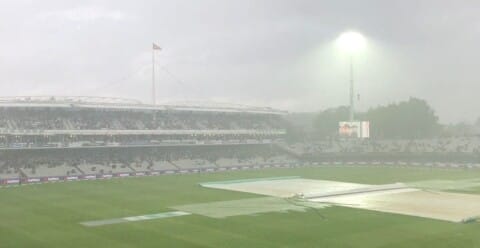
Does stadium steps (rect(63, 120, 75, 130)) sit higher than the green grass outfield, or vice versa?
stadium steps (rect(63, 120, 75, 130))

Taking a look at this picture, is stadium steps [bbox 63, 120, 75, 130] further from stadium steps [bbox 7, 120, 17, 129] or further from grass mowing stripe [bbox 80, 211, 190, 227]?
grass mowing stripe [bbox 80, 211, 190, 227]

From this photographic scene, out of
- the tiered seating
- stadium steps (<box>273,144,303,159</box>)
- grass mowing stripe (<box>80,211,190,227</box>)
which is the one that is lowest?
grass mowing stripe (<box>80,211,190,227</box>)

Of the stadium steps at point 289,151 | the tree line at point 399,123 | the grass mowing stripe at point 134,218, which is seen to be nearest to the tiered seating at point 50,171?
the grass mowing stripe at point 134,218

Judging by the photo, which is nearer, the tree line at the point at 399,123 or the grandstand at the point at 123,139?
the grandstand at the point at 123,139

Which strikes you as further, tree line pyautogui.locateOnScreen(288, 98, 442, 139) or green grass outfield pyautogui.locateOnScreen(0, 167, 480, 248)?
tree line pyautogui.locateOnScreen(288, 98, 442, 139)

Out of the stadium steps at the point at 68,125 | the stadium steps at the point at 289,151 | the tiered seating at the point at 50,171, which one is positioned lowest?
the tiered seating at the point at 50,171

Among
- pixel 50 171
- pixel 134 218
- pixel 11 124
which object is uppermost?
pixel 11 124

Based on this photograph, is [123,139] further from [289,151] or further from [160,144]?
[289,151]

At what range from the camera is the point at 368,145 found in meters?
87.8

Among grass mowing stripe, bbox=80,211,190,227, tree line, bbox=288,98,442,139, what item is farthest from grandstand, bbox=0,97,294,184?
grass mowing stripe, bbox=80,211,190,227

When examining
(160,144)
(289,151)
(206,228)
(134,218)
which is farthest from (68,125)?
A: (206,228)

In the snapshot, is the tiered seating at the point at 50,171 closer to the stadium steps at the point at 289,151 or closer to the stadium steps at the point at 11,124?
the stadium steps at the point at 11,124

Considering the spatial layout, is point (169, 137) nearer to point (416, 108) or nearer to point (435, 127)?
point (416, 108)

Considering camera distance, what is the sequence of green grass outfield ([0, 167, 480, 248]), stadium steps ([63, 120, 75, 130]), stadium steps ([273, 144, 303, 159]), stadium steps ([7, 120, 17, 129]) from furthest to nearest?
stadium steps ([273, 144, 303, 159])
stadium steps ([63, 120, 75, 130])
stadium steps ([7, 120, 17, 129])
green grass outfield ([0, 167, 480, 248])
